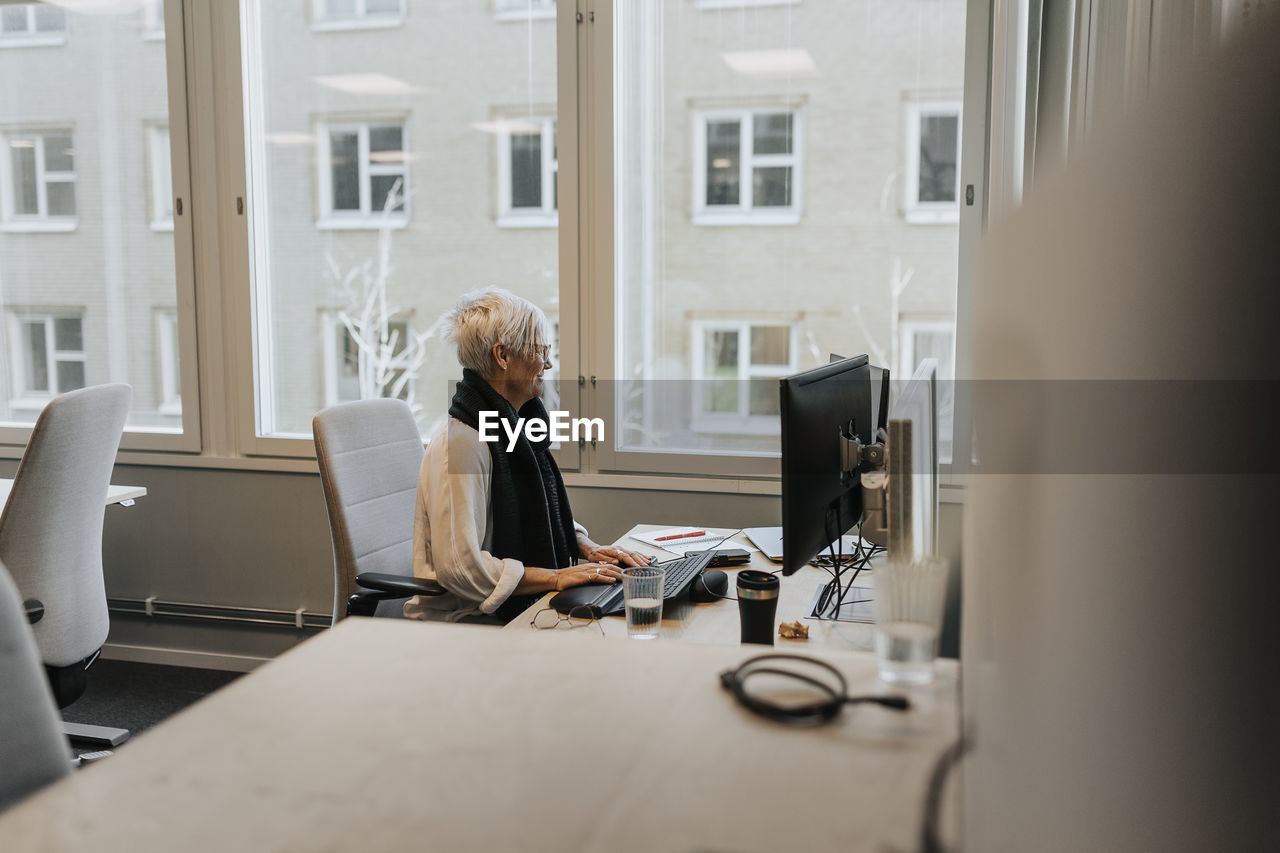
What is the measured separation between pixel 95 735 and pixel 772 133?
2593 mm

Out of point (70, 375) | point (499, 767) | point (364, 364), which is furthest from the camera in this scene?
point (70, 375)

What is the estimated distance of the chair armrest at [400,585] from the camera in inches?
78.0

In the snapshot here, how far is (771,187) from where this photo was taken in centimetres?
283

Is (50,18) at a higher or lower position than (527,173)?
higher

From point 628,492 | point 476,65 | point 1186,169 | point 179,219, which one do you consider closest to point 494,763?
point 1186,169

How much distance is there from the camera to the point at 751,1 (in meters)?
2.77

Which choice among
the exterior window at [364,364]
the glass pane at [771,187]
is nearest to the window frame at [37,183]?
the exterior window at [364,364]

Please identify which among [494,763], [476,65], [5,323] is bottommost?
[494,763]

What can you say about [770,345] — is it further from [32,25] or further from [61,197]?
[32,25]

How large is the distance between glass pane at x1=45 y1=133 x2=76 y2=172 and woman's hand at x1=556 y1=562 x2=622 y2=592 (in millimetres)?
2687

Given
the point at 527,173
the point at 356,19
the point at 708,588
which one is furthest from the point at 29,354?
the point at 708,588

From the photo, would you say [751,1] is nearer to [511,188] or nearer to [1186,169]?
[511,188]

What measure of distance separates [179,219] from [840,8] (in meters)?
2.28

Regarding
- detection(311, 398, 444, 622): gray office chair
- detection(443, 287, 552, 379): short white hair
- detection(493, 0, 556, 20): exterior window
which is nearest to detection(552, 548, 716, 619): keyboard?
detection(311, 398, 444, 622): gray office chair
